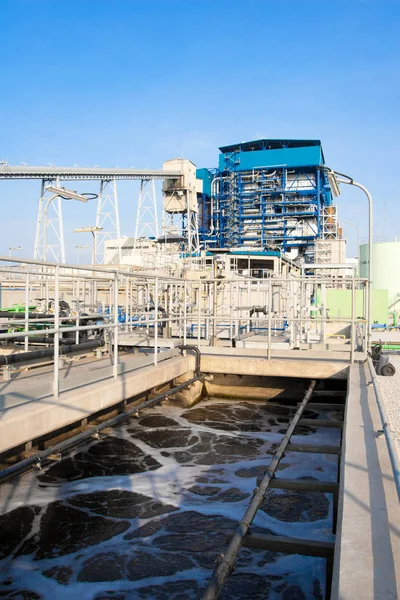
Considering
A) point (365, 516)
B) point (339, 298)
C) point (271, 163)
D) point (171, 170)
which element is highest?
point (271, 163)

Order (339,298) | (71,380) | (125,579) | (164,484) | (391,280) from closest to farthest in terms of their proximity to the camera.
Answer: (125,579), (164,484), (71,380), (339,298), (391,280)

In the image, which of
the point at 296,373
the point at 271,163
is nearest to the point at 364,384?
the point at 296,373

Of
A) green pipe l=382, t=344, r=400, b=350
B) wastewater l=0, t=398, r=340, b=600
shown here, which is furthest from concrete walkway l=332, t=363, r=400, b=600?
green pipe l=382, t=344, r=400, b=350

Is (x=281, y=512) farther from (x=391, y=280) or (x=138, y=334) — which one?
(x=391, y=280)

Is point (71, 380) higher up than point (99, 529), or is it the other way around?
point (71, 380)

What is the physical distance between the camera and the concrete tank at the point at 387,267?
38094 millimetres

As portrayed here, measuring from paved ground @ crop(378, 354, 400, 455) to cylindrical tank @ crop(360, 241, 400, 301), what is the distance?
29.8m

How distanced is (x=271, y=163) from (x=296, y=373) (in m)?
46.0

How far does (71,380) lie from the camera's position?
20.3 feet

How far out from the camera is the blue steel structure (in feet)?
167

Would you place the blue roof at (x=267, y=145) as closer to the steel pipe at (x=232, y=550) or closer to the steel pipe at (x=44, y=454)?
the steel pipe at (x=44, y=454)

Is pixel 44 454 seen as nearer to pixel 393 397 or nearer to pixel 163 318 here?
pixel 163 318

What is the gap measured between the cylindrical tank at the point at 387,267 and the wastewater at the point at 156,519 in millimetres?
32882

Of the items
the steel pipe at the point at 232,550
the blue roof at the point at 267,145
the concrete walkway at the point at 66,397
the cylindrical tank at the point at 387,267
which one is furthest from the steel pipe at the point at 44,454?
the blue roof at the point at 267,145
